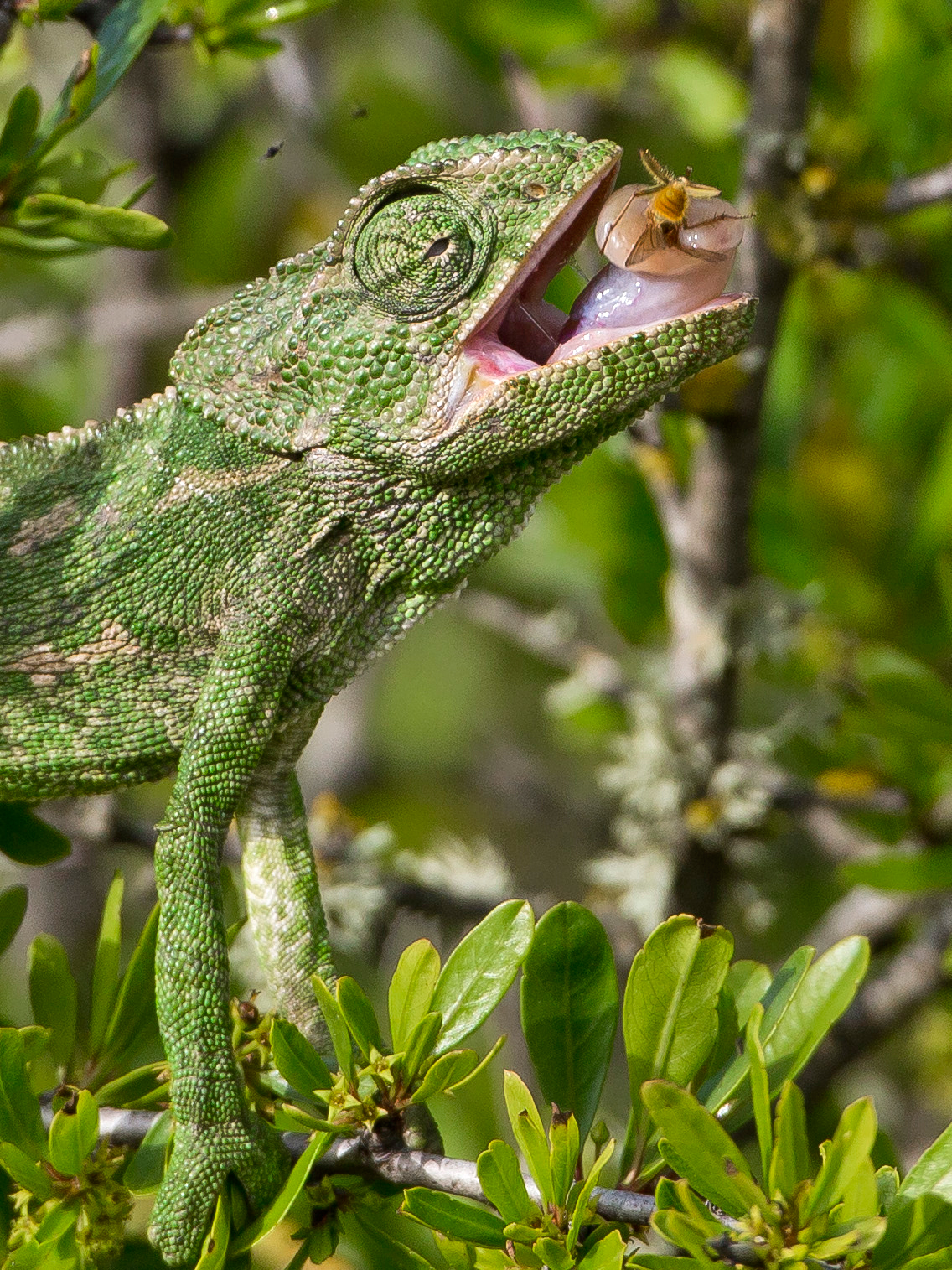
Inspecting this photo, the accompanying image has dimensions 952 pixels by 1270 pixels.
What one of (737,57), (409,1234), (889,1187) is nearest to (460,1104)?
(409,1234)

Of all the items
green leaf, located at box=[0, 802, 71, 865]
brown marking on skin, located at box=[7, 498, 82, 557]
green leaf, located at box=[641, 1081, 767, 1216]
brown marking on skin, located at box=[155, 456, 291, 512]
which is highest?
brown marking on skin, located at box=[155, 456, 291, 512]

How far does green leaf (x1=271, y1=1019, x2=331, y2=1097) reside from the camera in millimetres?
1157

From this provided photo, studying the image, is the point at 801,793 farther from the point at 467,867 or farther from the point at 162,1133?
the point at 162,1133

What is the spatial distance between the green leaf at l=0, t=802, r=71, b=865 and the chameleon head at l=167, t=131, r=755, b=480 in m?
0.52

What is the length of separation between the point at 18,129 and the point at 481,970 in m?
0.97

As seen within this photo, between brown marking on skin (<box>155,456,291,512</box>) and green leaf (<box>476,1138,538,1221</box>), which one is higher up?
brown marking on skin (<box>155,456,291,512</box>)

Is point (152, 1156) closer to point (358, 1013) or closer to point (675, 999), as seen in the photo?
point (358, 1013)

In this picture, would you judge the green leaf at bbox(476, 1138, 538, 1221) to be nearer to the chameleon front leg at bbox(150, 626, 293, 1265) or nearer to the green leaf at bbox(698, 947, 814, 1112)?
the green leaf at bbox(698, 947, 814, 1112)

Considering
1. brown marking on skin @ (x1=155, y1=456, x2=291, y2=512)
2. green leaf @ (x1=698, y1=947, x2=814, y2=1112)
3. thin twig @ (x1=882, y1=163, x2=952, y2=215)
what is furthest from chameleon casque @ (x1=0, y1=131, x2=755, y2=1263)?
thin twig @ (x1=882, y1=163, x2=952, y2=215)

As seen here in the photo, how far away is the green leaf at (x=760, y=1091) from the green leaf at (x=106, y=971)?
2.26 ft

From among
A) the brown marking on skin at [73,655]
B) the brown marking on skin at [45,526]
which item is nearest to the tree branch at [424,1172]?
the brown marking on skin at [73,655]

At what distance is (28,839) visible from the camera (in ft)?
5.03

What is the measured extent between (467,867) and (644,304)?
168cm

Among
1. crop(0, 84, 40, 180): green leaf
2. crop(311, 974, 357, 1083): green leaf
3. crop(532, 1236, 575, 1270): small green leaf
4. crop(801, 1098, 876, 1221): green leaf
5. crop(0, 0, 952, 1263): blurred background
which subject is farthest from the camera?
crop(0, 0, 952, 1263): blurred background
